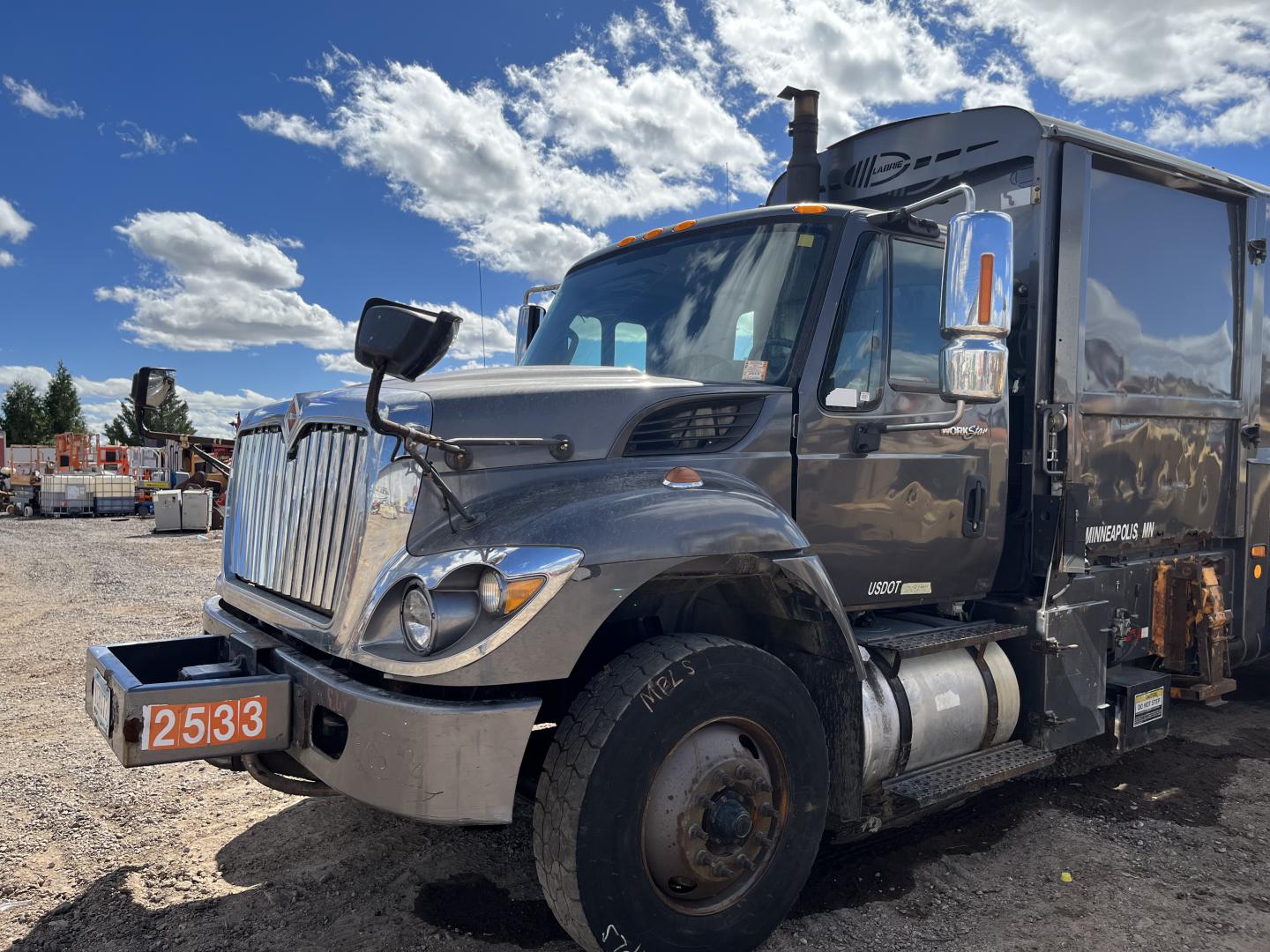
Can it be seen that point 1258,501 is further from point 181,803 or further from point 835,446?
point 181,803

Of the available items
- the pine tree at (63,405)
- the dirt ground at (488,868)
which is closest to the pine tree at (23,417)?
the pine tree at (63,405)

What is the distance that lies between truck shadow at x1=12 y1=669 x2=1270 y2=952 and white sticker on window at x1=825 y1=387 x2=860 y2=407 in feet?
6.10

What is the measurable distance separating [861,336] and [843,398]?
269mm

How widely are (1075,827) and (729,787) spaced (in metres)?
2.20

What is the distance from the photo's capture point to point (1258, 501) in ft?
18.0

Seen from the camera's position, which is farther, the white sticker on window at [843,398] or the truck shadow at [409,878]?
the white sticker on window at [843,398]

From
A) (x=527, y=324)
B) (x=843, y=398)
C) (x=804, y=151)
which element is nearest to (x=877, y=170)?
(x=804, y=151)

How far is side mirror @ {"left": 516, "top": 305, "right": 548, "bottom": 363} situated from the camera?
5.39 m

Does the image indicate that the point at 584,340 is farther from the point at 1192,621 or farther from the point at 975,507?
the point at 1192,621

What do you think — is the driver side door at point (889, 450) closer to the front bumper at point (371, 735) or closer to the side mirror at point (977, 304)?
the side mirror at point (977, 304)

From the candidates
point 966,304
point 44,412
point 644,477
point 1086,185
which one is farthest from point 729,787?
point 44,412

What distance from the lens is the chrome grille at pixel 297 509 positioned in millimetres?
3041

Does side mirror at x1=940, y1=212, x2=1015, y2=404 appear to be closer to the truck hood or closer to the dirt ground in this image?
the truck hood

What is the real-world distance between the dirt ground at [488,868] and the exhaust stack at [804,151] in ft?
10.9
